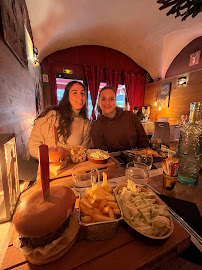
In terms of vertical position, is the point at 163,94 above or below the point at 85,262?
above

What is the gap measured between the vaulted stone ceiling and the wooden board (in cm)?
416

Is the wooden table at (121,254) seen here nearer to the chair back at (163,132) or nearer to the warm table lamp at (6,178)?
the warm table lamp at (6,178)

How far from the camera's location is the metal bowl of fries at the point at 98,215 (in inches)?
20.9

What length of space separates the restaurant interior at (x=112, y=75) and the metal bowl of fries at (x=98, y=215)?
2.0 inches

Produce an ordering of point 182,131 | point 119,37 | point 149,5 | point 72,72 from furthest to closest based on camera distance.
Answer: point 72,72, point 119,37, point 149,5, point 182,131

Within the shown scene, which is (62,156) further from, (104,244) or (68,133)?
(68,133)

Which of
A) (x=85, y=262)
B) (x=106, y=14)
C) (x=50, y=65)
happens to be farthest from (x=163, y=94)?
(x=85, y=262)

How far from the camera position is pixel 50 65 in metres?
5.32

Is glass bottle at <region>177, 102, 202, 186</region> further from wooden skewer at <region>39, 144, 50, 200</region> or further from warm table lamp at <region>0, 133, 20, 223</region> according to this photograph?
warm table lamp at <region>0, 133, 20, 223</region>

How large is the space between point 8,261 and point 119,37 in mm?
6725

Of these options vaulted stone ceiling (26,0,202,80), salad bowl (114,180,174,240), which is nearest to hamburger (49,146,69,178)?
salad bowl (114,180,174,240)

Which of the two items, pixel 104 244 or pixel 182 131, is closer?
pixel 104 244

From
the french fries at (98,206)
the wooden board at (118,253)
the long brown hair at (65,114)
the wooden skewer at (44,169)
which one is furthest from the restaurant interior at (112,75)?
the long brown hair at (65,114)

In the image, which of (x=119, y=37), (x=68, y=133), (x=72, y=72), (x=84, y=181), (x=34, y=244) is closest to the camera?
(x=34, y=244)
